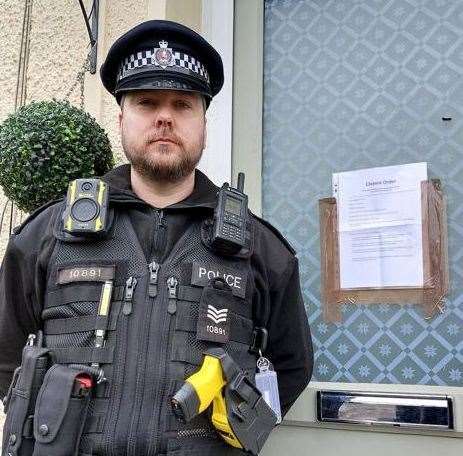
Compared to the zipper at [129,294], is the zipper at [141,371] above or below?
below

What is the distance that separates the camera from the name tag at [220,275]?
4.74 feet

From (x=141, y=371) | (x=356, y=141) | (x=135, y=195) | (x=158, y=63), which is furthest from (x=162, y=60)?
(x=356, y=141)

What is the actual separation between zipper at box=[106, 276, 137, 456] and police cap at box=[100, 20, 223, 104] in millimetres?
541

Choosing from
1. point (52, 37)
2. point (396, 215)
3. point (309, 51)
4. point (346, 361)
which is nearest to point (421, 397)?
point (346, 361)

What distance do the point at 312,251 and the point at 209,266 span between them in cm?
81

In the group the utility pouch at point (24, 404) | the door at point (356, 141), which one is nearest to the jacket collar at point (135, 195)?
the utility pouch at point (24, 404)

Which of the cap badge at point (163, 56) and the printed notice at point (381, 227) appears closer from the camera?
the cap badge at point (163, 56)

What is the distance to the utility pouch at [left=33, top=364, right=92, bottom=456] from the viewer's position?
1271 mm

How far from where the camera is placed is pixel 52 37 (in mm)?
2809

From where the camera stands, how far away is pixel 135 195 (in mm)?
1571

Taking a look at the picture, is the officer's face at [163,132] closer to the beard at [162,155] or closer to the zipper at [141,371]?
the beard at [162,155]

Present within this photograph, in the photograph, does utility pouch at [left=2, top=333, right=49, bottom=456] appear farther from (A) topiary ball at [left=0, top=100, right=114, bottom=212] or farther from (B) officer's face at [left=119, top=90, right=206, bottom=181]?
(A) topiary ball at [left=0, top=100, right=114, bottom=212]

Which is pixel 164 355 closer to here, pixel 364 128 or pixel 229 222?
pixel 229 222

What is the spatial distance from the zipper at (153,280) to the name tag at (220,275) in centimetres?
9
